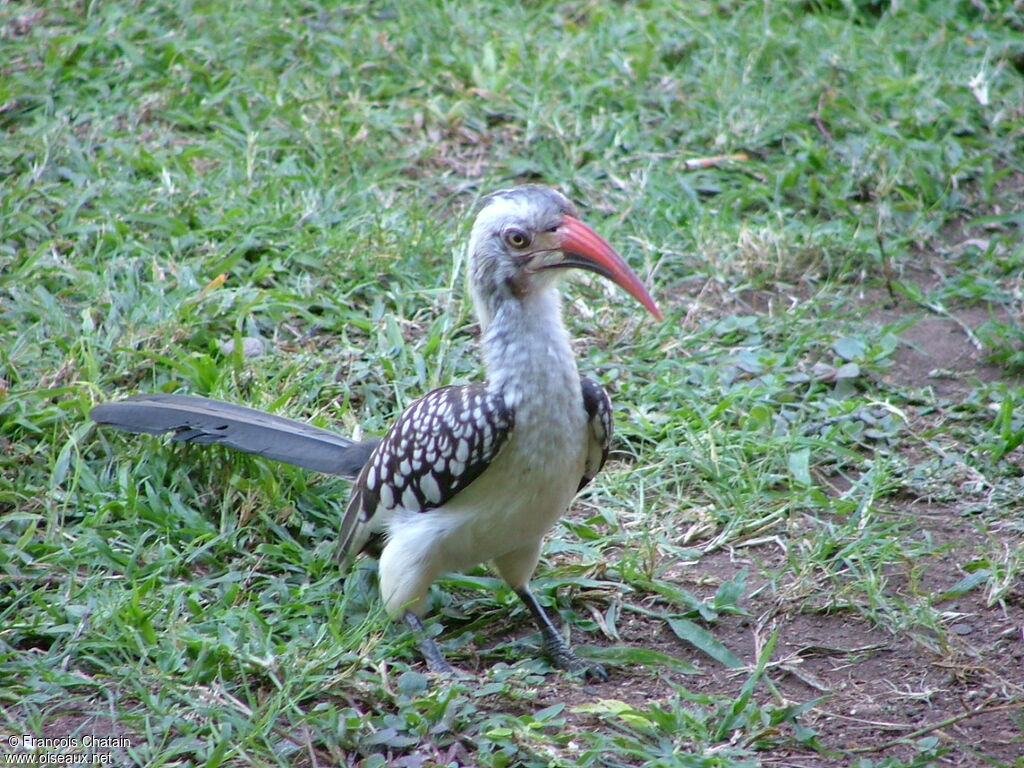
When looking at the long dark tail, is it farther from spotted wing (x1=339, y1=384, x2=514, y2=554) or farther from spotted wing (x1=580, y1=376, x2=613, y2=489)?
spotted wing (x1=580, y1=376, x2=613, y2=489)

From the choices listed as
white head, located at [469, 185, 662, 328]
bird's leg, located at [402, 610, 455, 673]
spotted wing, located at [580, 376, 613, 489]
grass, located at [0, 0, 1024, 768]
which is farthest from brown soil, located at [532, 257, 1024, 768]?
white head, located at [469, 185, 662, 328]

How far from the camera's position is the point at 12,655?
3418 millimetres

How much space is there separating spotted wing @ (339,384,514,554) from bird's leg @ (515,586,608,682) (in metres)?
0.47

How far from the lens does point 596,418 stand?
12.0 ft

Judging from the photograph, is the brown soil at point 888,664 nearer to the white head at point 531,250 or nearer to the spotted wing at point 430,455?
the spotted wing at point 430,455

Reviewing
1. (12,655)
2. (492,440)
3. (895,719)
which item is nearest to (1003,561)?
(895,719)

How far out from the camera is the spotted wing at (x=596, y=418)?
3.67 m

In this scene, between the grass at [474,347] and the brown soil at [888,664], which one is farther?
the grass at [474,347]

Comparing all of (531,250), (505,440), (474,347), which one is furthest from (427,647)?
(474,347)

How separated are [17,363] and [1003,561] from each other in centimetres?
352

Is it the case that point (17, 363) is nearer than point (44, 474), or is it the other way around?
point (44, 474)

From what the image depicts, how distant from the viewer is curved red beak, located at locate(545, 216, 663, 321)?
11.7ft

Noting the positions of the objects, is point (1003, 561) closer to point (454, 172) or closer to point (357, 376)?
point (357, 376)

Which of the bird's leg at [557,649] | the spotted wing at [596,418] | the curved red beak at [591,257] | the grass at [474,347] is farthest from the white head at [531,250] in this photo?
the grass at [474,347]
